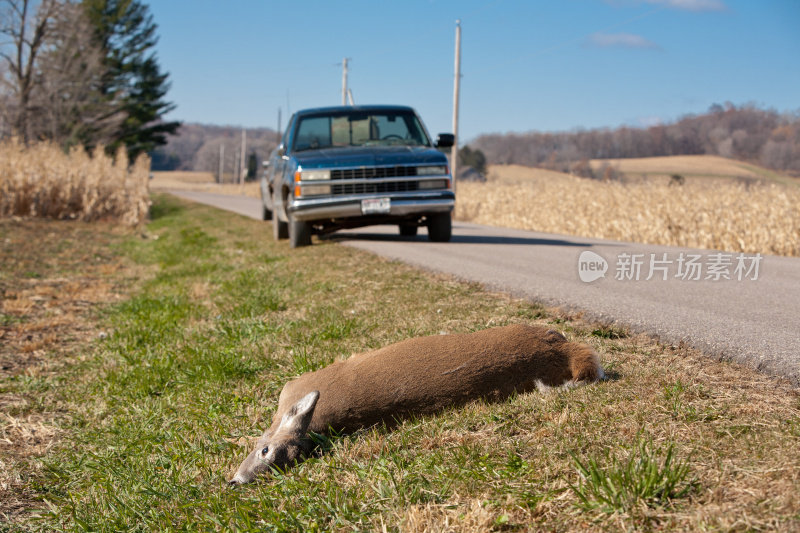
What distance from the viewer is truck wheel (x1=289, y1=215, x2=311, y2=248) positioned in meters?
11.8

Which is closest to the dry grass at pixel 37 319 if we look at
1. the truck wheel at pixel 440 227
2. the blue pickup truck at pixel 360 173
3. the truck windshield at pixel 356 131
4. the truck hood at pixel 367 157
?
the blue pickup truck at pixel 360 173

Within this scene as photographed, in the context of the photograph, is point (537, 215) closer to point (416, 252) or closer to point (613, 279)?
point (416, 252)

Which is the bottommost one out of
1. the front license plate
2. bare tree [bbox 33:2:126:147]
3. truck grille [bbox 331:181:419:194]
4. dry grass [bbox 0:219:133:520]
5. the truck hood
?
dry grass [bbox 0:219:133:520]

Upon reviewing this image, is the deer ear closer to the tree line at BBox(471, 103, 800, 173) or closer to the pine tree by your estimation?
the tree line at BBox(471, 103, 800, 173)

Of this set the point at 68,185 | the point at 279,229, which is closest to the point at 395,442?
the point at 279,229

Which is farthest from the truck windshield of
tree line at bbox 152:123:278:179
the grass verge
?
tree line at bbox 152:123:278:179

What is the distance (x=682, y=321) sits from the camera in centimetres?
526

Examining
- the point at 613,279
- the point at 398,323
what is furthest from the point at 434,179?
the point at 398,323

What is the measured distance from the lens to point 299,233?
38.7ft

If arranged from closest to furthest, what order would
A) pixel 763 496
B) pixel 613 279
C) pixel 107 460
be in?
pixel 763 496 < pixel 107 460 < pixel 613 279

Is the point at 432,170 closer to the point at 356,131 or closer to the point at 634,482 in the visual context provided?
the point at 356,131

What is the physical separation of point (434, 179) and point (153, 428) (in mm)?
8091

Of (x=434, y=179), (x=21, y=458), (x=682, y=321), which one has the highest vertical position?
(x=434, y=179)

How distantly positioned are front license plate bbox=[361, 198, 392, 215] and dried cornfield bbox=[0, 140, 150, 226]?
34.7 ft
